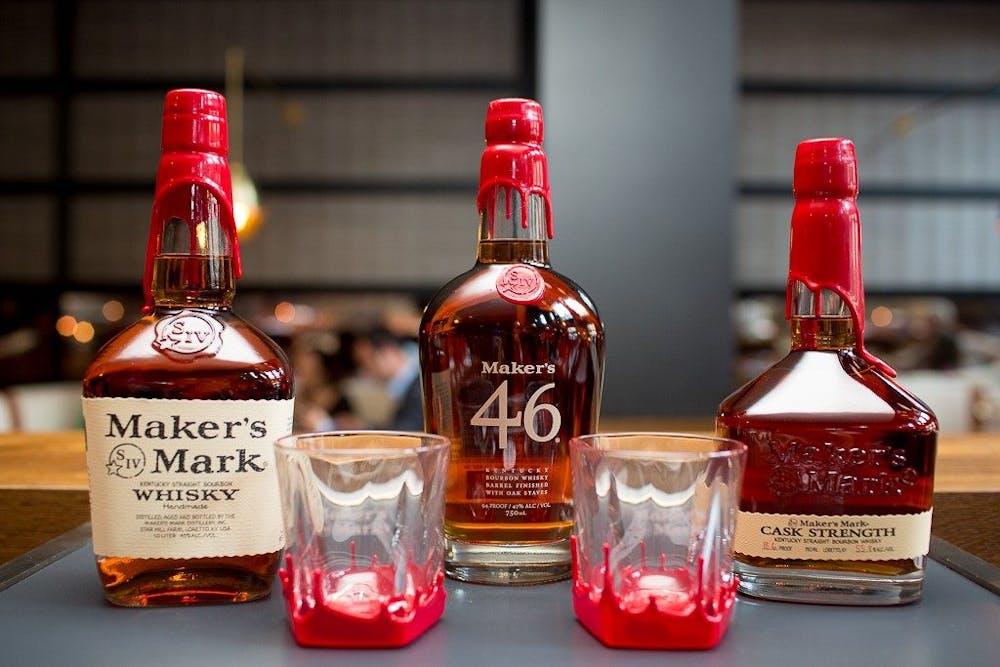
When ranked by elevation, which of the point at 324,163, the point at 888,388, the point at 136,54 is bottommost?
the point at 888,388

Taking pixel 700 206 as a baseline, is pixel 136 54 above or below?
above

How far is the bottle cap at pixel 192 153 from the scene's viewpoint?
1.89ft

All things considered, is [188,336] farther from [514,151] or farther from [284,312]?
[284,312]

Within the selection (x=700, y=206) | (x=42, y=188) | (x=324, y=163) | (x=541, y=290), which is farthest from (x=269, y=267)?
(x=541, y=290)

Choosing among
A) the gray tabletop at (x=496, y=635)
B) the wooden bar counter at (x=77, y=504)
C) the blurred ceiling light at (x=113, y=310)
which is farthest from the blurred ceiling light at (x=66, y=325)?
the gray tabletop at (x=496, y=635)

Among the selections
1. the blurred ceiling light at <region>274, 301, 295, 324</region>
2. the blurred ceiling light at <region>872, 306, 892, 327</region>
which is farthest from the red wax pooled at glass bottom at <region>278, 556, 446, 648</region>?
the blurred ceiling light at <region>872, 306, 892, 327</region>

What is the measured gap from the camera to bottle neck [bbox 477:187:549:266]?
65 cm

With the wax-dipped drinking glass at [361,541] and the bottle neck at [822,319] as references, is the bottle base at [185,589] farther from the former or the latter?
the bottle neck at [822,319]

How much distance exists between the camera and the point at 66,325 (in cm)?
509

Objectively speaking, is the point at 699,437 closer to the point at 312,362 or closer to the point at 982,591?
the point at 982,591

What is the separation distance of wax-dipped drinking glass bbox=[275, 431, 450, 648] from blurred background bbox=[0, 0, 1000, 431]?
14.0 ft

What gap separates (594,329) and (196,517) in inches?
10.5

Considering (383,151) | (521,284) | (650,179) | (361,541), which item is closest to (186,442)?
(361,541)

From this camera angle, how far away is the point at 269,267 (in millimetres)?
5031
